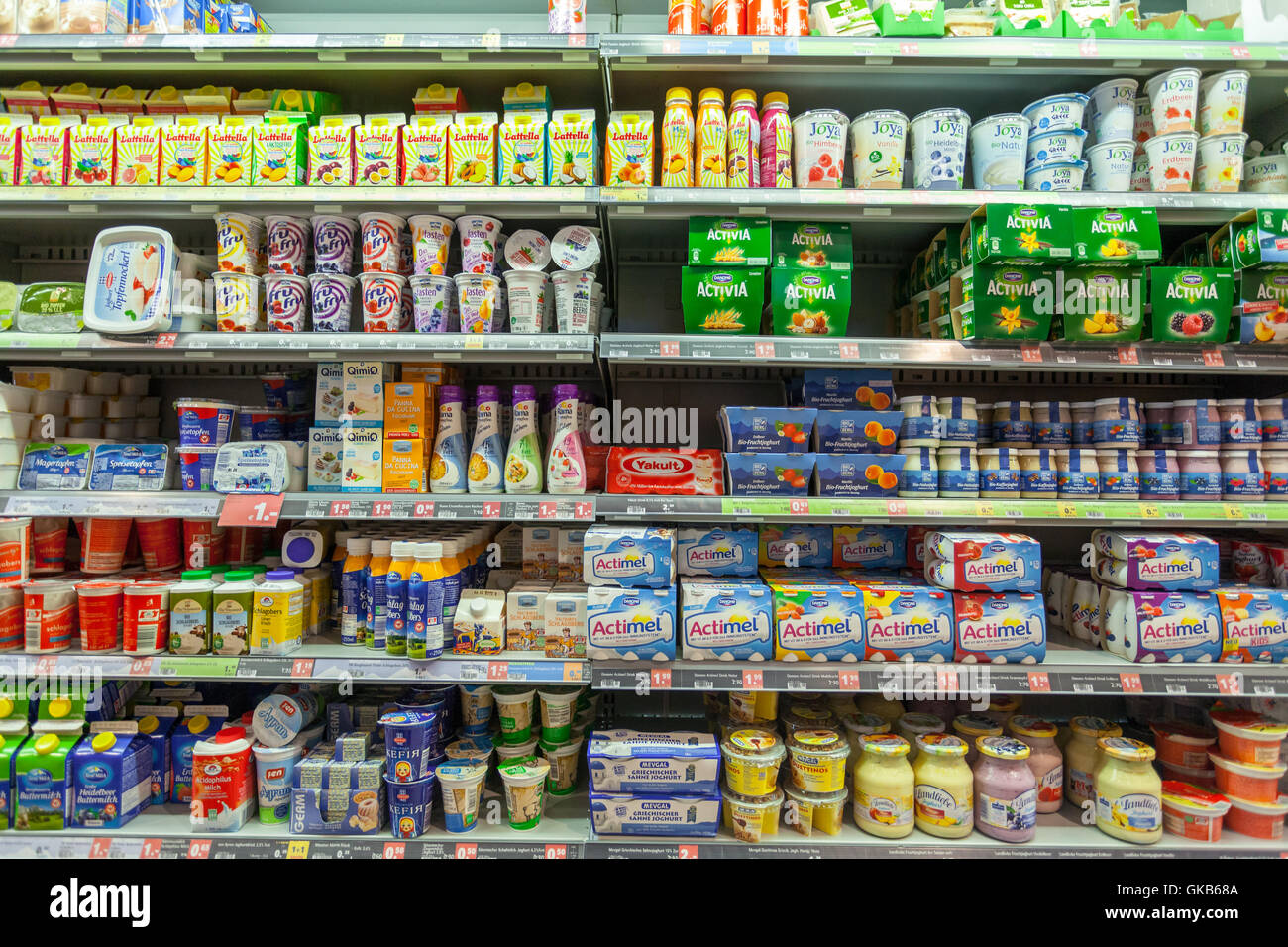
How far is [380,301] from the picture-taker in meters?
1.88

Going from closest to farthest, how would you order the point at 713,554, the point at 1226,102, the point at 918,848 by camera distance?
the point at 918,848 < the point at 1226,102 < the point at 713,554

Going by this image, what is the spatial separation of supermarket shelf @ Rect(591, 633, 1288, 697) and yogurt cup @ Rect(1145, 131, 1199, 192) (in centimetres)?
A: 140

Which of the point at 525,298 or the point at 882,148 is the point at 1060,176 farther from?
the point at 525,298

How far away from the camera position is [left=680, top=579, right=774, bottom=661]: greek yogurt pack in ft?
5.95

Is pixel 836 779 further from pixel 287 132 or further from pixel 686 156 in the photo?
pixel 287 132

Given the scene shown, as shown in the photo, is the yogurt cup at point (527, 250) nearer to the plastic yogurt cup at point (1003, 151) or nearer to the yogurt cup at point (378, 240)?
the yogurt cup at point (378, 240)

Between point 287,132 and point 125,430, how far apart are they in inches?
48.3

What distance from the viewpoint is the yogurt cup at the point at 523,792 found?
70.7 inches

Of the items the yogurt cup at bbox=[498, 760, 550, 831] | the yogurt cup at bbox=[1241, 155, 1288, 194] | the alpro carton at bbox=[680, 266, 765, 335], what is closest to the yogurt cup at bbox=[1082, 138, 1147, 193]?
the yogurt cup at bbox=[1241, 155, 1288, 194]

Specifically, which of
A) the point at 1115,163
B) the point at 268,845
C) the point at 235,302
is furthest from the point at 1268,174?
the point at 268,845

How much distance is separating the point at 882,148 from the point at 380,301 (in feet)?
5.05

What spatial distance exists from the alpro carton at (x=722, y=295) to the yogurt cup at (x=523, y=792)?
1.36 meters

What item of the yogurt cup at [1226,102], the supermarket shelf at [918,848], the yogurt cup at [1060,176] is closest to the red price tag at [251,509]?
the supermarket shelf at [918,848]
